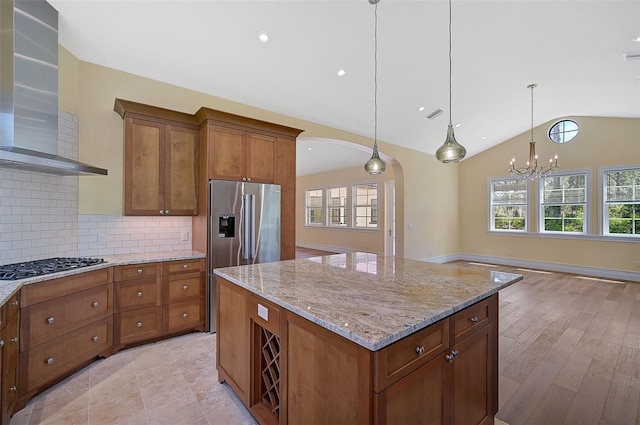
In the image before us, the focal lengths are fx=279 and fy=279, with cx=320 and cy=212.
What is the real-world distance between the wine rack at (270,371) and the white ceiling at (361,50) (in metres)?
2.78

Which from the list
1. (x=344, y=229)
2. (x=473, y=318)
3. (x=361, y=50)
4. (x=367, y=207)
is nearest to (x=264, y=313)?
(x=473, y=318)

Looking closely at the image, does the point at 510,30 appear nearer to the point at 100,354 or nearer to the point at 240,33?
the point at 240,33

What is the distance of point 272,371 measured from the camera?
1.72m

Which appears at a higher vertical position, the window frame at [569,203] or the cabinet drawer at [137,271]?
the window frame at [569,203]

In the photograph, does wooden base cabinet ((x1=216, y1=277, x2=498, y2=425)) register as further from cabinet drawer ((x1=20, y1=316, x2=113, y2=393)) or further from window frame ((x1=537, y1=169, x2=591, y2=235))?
window frame ((x1=537, y1=169, x2=591, y2=235))

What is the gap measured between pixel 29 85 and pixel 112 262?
1.56m

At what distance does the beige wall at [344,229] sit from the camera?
7.82 meters

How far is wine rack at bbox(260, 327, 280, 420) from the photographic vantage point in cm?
168

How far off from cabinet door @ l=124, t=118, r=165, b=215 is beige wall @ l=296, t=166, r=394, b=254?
5.62 metres

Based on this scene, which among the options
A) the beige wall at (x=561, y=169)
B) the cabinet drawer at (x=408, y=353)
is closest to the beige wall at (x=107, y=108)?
the cabinet drawer at (x=408, y=353)

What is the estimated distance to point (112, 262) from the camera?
258 cm

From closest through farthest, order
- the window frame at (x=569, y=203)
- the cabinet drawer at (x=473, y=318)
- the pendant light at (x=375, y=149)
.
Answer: the cabinet drawer at (x=473, y=318), the pendant light at (x=375, y=149), the window frame at (x=569, y=203)

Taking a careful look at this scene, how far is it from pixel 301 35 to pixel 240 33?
62cm

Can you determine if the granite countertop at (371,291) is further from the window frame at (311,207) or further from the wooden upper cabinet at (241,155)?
the window frame at (311,207)
